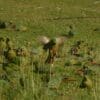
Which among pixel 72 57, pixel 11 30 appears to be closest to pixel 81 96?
pixel 72 57

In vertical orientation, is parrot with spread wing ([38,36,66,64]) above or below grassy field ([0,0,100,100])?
above

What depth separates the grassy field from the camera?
17.4 feet

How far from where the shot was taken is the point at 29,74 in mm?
5617

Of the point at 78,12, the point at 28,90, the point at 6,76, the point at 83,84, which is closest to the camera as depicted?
the point at 28,90

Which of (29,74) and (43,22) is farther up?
(29,74)

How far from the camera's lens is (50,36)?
10297mm

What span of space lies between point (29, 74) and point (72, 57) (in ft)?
8.12

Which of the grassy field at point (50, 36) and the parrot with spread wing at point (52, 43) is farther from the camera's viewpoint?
the grassy field at point (50, 36)

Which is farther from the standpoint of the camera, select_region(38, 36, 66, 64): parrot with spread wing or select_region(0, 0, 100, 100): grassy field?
select_region(0, 0, 100, 100): grassy field

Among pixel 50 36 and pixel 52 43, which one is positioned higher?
pixel 52 43

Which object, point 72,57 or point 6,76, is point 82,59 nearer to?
point 72,57

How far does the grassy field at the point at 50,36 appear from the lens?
5.30 m

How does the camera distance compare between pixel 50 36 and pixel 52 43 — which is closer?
pixel 52 43

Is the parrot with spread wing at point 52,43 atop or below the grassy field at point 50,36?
atop
